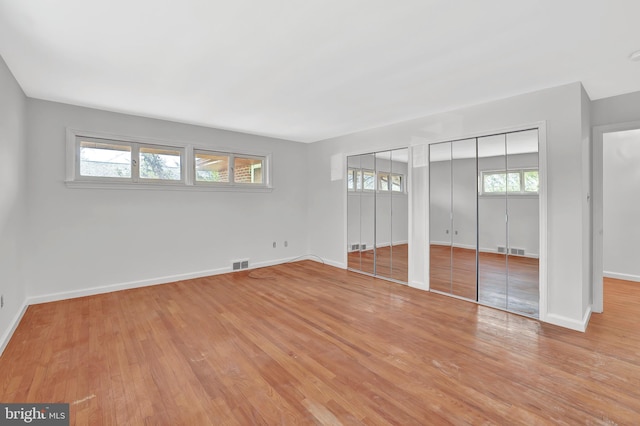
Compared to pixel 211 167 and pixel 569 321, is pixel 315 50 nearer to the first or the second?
pixel 211 167

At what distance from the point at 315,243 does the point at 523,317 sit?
3867 mm

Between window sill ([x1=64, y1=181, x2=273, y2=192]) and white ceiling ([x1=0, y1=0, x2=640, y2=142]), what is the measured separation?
1.09m

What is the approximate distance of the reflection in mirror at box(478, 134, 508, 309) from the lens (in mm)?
3373

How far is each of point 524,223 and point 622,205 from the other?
2.88 meters

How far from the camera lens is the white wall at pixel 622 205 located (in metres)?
4.43

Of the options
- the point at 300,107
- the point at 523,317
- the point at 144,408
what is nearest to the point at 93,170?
the point at 300,107

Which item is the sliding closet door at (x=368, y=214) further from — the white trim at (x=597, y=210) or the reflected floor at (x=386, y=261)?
the white trim at (x=597, y=210)

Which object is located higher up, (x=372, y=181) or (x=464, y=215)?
(x=372, y=181)

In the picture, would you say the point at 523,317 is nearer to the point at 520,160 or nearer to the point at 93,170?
the point at 520,160

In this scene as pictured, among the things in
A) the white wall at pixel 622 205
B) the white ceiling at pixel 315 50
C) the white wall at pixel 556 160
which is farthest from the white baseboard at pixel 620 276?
the white ceiling at pixel 315 50

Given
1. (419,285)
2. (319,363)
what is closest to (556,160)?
(419,285)

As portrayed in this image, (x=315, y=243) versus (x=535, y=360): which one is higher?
(x=315, y=243)

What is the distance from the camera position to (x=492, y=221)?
350cm

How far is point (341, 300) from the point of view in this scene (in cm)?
376
